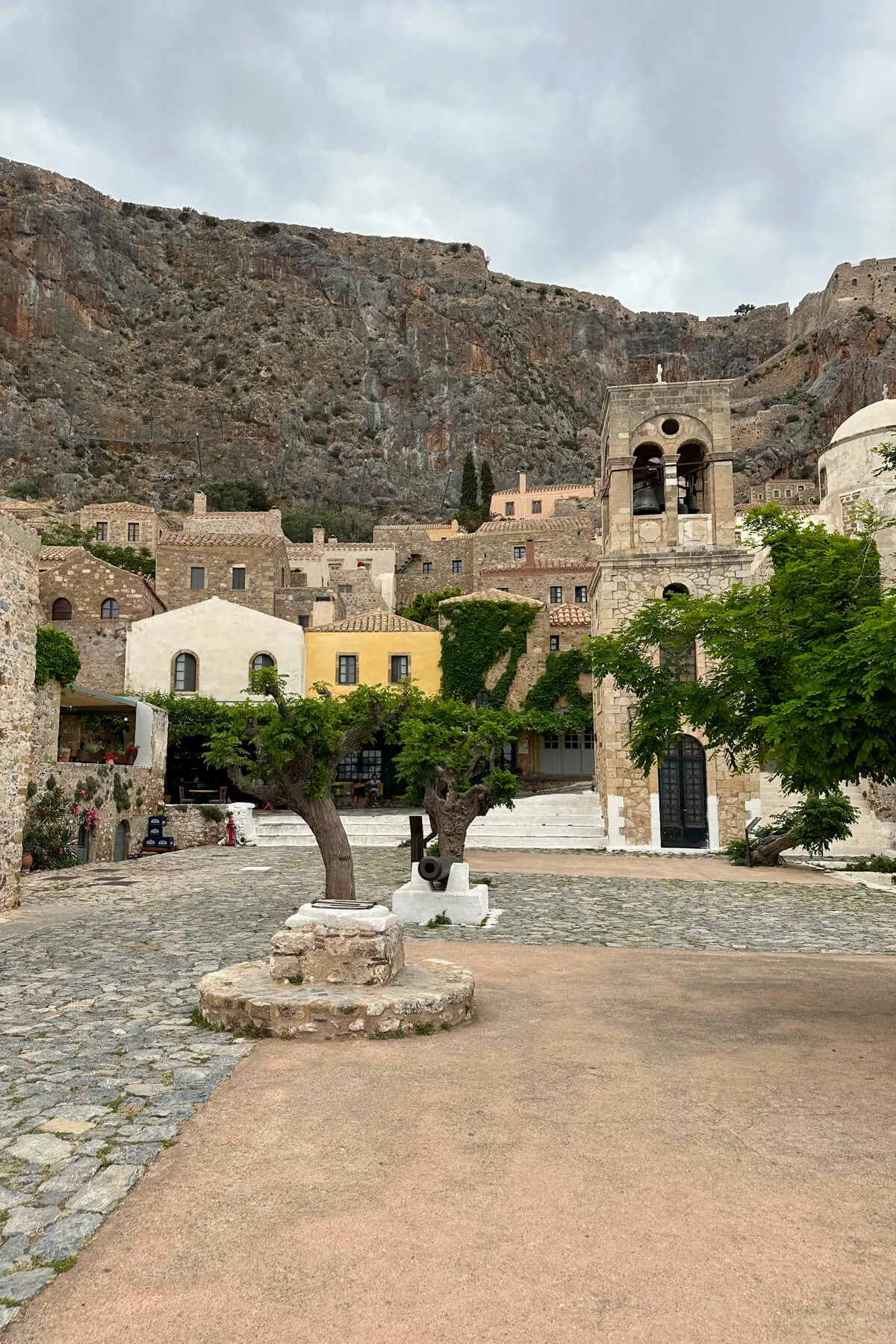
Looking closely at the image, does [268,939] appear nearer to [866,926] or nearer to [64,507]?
[866,926]

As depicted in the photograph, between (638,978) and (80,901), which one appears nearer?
(638,978)

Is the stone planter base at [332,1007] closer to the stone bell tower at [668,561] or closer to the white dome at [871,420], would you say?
the stone bell tower at [668,561]

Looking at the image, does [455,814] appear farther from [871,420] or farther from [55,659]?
[871,420]

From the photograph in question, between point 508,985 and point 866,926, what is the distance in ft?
20.5

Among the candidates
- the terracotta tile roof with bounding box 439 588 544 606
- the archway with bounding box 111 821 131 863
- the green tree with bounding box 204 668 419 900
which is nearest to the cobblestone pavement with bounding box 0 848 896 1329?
the green tree with bounding box 204 668 419 900

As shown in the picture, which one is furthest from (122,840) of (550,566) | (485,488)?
(485,488)

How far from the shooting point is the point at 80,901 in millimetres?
12938

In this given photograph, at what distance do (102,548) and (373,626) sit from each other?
23.1m

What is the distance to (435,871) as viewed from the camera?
11.3 meters

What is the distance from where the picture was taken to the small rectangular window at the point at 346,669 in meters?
32.2

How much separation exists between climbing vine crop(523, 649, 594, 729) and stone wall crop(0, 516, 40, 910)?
22.4 meters

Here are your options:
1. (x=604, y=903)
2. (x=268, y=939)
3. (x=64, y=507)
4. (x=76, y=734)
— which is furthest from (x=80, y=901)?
(x=64, y=507)

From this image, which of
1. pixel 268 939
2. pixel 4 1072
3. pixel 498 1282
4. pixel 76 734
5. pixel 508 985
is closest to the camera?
pixel 498 1282

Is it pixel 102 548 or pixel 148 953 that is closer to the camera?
pixel 148 953
